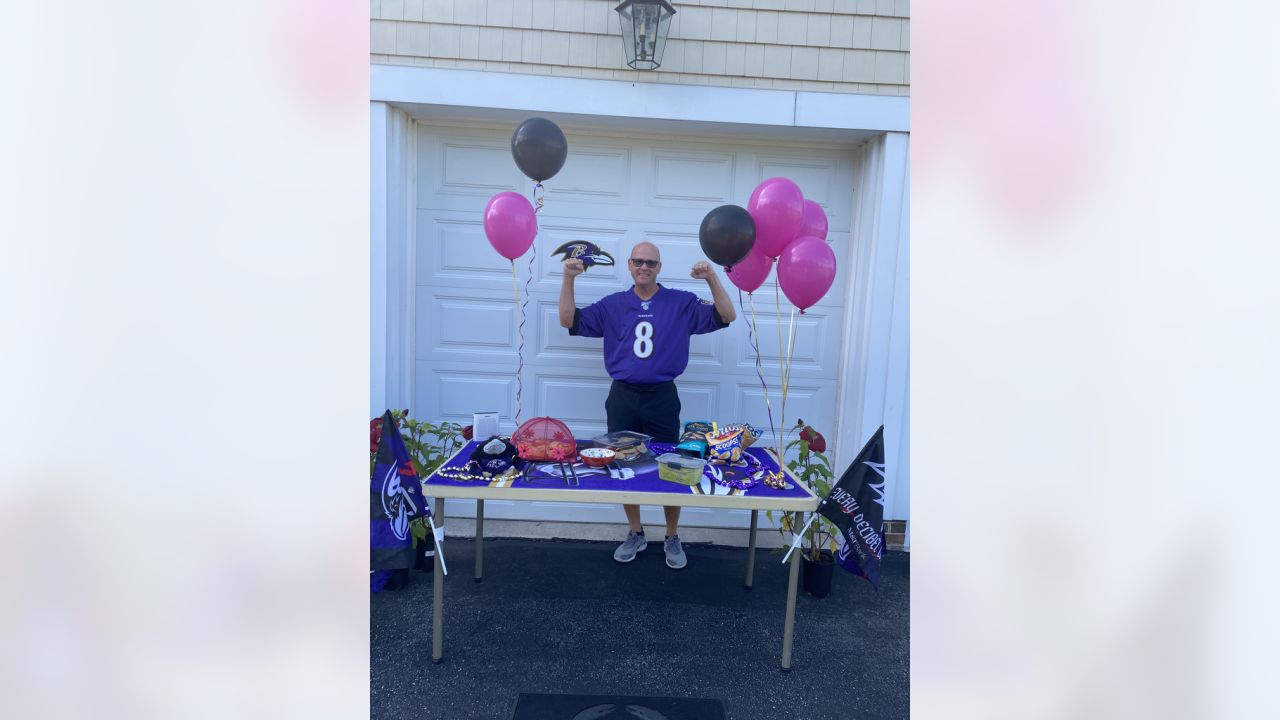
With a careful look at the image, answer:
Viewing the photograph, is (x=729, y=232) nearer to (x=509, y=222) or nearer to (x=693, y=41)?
(x=509, y=222)

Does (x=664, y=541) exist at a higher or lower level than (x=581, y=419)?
lower

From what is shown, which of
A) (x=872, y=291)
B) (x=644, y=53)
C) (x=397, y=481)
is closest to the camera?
(x=397, y=481)

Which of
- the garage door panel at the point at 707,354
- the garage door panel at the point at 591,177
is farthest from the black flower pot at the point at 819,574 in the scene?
the garage door panel at the point at 591,177

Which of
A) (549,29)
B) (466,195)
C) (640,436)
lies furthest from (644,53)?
(640,436)

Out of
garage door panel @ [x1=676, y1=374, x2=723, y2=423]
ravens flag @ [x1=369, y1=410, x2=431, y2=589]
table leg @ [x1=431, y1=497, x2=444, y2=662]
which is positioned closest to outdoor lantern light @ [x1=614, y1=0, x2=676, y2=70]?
garage door panel @ [x1=676, y1=374, x2=723, y2=423]

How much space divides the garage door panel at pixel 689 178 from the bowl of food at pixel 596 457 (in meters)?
1.73

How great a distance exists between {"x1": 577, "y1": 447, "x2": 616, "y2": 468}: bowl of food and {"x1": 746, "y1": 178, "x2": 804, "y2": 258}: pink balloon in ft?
4.11

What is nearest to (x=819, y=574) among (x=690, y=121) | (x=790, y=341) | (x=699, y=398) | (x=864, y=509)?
(x=864, y=509)

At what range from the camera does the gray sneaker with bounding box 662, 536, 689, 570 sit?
10.5ft

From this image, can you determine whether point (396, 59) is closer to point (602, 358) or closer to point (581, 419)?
point (602, 358)

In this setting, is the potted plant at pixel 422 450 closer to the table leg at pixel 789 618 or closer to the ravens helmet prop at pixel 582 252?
the ravens helmet prop at pixel 582 252

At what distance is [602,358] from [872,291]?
68.1 inches

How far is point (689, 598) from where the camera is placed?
2887 mm

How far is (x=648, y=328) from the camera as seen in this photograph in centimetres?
313
